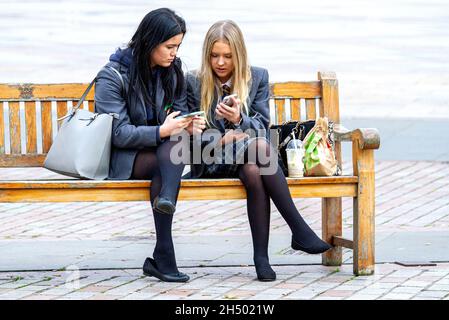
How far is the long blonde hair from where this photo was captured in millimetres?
6113

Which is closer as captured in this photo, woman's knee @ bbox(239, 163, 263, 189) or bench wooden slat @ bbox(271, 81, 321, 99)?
A: woman's knee @ bbox(239, 163, 263, 189)

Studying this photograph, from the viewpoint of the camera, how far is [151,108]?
6.14m

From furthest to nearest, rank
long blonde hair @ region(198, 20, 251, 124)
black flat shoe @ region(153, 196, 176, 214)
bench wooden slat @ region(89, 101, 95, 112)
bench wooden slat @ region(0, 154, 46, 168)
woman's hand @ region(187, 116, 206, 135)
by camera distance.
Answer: bench wooden slat @ region(89, 101, 95, 112) < bench wooden slat @ region(0, 154, 46, 168) < long blonde hair @ region(198, 20, 251, 124) < woman's hand @ region(187, 116, 206, 135) < black flat shoe @ region(153, 196, 176, 214)

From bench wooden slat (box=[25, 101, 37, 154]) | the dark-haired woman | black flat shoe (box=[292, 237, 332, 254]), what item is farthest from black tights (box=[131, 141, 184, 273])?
bench wooden slat (box=[25, 101, 37, 154])

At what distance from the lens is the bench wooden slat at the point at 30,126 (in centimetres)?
648

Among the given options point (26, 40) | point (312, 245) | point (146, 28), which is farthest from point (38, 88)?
point (26, 40)

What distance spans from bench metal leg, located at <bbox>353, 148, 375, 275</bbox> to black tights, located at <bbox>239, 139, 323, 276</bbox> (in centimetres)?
25

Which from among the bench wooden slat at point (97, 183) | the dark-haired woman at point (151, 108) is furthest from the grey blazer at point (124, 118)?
the bench wooden slat at point (97, 183)

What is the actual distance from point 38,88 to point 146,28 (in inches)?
31.6

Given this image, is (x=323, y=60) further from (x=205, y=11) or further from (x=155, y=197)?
(x=155, y=197)

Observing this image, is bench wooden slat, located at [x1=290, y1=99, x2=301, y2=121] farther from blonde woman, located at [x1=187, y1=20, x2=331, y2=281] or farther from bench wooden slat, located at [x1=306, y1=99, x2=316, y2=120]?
blonde woman, located at [x1=187, y1=20, x2=331, y2=281]

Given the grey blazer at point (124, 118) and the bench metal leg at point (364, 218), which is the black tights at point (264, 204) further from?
the grey blazer at point (124, 118)

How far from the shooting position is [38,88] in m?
6.47

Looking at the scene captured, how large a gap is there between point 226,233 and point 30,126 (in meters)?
1.51
